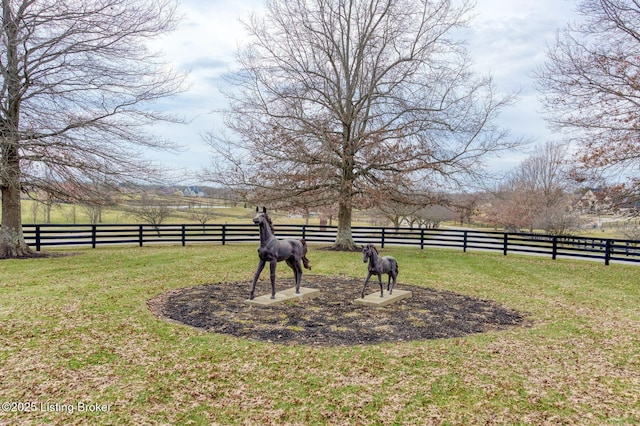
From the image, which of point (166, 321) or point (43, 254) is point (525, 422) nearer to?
point (166, 321)

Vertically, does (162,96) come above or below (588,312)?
above

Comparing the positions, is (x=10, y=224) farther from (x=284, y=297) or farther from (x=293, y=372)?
(x=293, y=372)

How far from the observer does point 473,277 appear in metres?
11.9

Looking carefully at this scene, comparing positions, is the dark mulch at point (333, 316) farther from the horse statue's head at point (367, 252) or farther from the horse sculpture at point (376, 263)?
the horse statue's head at point (367, 252)

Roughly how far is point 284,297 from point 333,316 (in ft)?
4.37

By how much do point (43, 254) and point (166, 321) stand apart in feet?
35.5

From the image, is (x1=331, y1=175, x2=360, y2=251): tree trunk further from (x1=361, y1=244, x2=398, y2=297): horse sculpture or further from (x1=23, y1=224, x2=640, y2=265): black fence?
(x1=361, y1=244, x2=398, y2=297): horse sculpture

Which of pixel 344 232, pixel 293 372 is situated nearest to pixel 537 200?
pixel 344 232

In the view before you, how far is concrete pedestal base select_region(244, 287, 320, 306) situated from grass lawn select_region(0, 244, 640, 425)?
1.83m

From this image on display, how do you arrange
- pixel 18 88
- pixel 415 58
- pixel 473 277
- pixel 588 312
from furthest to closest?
1. pixel 415 58
2. pixel 18 88
3. pixel 473 277
4. pixel 588 312

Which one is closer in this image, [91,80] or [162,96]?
[91,80]

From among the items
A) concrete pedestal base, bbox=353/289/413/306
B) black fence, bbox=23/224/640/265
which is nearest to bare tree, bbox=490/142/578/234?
black fence, bbox=23/224/640/265

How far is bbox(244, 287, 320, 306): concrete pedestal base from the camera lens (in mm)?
7668

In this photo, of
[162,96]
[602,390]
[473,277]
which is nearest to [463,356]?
[602,390]
